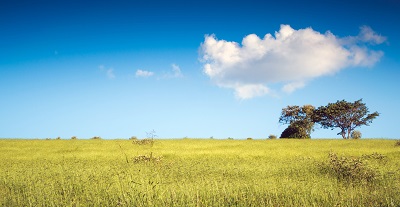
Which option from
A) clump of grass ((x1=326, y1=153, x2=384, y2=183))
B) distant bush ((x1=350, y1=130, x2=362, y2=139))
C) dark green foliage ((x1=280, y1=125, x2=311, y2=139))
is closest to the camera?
clump of grass ((x1=326, y1=153, x2=384, y2=183))

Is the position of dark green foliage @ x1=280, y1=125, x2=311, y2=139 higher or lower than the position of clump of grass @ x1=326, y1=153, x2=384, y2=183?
higher

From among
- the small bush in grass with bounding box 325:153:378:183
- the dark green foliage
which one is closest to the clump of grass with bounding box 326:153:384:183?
the small bush in grass with bounding box 325:153:378:183

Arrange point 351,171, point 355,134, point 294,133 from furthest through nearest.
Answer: point 355,134 < point 294,133 < point 351,171

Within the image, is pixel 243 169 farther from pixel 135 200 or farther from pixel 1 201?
pixel 1 201

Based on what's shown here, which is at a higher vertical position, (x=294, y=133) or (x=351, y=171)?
(x=294, y=133)

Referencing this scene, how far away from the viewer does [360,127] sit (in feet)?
225

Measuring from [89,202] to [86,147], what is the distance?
2734 cm

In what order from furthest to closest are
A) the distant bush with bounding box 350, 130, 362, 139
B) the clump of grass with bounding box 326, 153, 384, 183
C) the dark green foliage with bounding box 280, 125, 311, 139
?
1. the distant bush with bounding box 350, 130, 362, 139
2. the dark green foliage with bounding box 280, 125, 311, 139
3. the clump of grass with bounding box 326, 153, 384, 183

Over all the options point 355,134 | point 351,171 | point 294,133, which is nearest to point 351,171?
point 351,171

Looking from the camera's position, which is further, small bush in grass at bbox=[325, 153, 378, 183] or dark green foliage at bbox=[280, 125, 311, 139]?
dark green foliage at bbox=[280, 125, 311, 139]

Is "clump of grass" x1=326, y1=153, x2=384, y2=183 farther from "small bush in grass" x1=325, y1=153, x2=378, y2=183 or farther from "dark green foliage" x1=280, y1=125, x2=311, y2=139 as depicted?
"dark green foliage" x1=280, y1=125, x2=311, y2=139

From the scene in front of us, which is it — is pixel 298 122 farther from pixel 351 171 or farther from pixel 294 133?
pixel 351 171

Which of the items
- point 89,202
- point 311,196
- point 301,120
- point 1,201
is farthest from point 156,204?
point 301,120

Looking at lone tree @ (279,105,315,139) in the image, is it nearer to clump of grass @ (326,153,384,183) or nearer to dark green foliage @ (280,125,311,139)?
dark green foliage @ (280,125,311,139)
